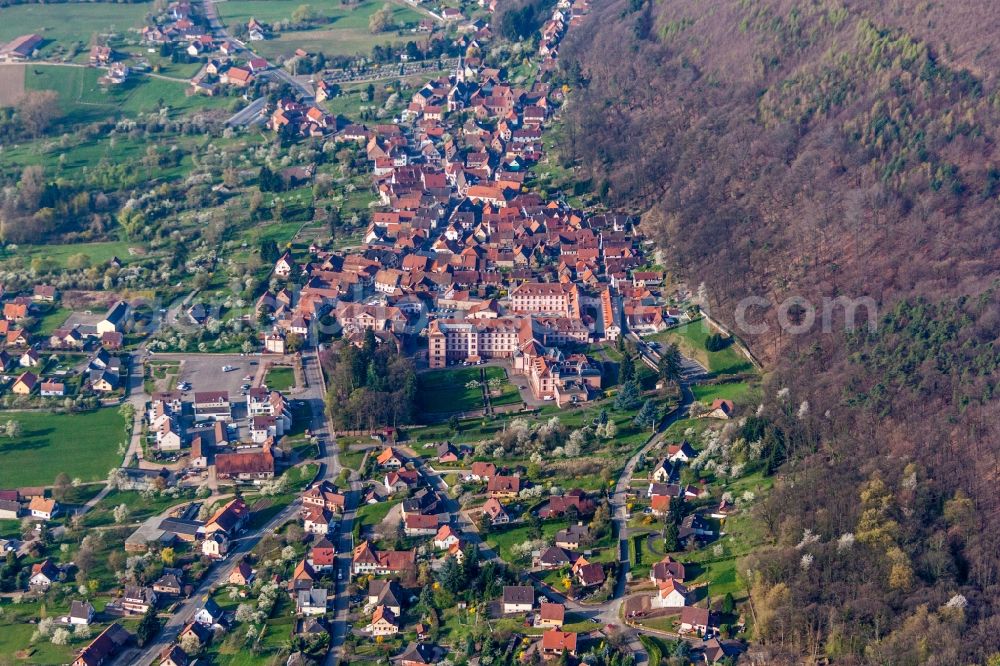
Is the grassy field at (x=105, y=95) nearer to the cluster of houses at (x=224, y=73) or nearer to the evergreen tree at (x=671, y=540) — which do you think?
the cluster of houses at (x=224, y=73)

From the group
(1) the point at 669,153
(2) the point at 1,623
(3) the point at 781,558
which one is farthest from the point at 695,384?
(2) the point at 1,623

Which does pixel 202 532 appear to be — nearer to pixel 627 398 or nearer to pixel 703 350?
pixel 627 398

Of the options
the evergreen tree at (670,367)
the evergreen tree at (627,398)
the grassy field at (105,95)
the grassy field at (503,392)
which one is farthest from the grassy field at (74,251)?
the evergreen tree at (670,367)

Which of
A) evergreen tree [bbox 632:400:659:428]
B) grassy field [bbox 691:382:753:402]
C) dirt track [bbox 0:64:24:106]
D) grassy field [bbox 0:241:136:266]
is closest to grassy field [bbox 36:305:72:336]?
grassy field [bbox 0:241:136:266]

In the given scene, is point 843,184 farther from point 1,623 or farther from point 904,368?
point 1,623

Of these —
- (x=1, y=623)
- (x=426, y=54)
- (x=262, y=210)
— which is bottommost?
(x=1, y=623)
